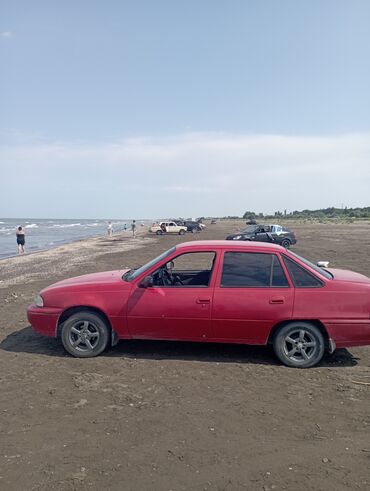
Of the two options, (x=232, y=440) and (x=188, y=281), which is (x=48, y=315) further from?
(x=232, y=440)

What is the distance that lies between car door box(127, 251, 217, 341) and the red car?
0.04ft

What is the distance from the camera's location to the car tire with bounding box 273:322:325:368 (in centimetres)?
533

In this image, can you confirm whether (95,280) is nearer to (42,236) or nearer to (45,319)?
(45,319)

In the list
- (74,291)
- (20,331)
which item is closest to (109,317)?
(74,291)

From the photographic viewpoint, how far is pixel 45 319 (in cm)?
577

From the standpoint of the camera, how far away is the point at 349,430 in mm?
3807

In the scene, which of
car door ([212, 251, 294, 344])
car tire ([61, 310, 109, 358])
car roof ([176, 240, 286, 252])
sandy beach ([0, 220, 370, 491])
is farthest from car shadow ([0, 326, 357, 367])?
car roof ([176, 240, 286, 252])

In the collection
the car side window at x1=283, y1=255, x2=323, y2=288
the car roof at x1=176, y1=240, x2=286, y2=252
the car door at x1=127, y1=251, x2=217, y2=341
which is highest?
the car roof at x1=176, y1=240, x2=286, y2=252

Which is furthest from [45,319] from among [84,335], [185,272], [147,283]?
[185,272]

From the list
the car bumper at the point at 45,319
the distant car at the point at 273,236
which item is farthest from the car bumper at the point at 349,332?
the distant car at the point at 273,236

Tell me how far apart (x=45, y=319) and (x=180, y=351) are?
74.5 inches

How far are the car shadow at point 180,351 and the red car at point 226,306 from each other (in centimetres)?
31

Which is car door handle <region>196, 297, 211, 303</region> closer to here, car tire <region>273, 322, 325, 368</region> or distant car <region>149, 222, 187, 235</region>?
car tire <region>273, 322, 325, 368</region>

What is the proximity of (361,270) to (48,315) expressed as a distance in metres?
11.5
